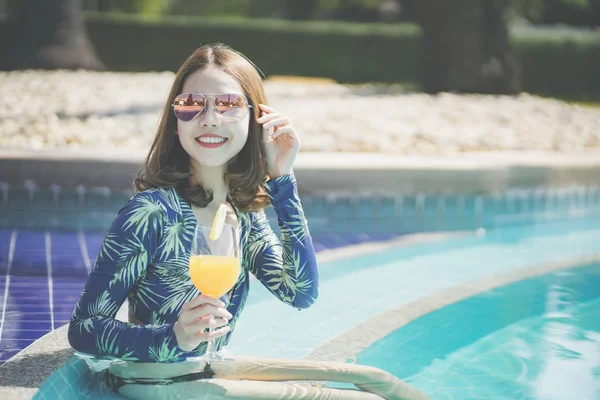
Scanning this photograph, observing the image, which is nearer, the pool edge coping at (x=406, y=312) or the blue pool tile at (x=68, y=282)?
the pool edge coping at (x=406, y=312)

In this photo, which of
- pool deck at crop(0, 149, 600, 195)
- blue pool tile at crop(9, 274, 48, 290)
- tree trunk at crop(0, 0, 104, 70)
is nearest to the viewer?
blue pool tile at crop(9, 274, 48, 290)

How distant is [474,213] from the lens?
21.5ft

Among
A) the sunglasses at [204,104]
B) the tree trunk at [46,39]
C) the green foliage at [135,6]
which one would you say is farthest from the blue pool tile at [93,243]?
the green foliage at [135,6]

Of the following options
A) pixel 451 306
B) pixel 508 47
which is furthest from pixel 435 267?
pixel 508 47

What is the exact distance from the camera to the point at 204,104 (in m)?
2.50

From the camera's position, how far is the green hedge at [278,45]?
20.8 m

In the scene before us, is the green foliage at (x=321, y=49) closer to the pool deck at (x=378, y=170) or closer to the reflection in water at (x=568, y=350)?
the pool deck at (x=378, y=170)

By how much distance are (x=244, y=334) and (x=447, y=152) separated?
425 centimetres

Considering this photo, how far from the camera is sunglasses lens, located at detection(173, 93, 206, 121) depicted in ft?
8.18

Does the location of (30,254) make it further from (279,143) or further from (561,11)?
Answer: (561,11)

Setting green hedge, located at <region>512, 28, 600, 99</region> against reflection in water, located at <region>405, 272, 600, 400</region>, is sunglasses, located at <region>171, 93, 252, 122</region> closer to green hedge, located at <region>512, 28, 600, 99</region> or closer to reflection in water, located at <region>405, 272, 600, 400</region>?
reflection in water, located at <region>405, 272, 600, 400</region>

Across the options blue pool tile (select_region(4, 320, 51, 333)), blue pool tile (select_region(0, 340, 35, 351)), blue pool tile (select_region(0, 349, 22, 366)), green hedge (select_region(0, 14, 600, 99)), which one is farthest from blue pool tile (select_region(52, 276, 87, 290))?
green hedge (select_region(0, 14, 600, 99))

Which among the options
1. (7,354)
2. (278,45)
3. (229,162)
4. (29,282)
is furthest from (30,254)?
(278,45)

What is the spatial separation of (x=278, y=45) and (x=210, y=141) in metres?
19.4
